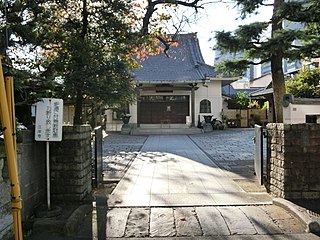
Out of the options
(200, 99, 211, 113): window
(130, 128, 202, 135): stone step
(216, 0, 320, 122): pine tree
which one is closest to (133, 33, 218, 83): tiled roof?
(200, 99, 211, 113): window

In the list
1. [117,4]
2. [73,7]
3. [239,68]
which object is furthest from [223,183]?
[73,7]

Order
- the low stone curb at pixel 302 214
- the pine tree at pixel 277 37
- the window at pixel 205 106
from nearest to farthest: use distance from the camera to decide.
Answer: the low stone curb at pixel 302 214 < the pine tree at pixel 277 37 < the window at pixel 205 106

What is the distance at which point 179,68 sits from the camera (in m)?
25.0

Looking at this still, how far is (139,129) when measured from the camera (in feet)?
75.1

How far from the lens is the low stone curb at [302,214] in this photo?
3777mm

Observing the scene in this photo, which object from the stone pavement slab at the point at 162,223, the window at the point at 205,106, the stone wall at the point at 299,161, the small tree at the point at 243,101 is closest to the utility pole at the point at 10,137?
the stone pavement slab at the point at 162,223

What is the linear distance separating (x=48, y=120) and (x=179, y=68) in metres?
21.2

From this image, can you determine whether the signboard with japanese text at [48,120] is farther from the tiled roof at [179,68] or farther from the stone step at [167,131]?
the tiled roof at [179,68]

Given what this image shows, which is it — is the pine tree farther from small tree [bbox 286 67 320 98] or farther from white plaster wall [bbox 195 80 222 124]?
white plaster wall [bbox 195 80 222 124]

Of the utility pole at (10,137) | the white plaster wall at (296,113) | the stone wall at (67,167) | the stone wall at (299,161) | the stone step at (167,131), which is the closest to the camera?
the utility pole at (10,137)

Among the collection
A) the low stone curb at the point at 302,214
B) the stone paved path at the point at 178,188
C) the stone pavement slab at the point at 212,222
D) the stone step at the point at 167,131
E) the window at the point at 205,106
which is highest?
the window at the point at 205,106

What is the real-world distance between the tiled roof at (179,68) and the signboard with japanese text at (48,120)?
58.5 feet

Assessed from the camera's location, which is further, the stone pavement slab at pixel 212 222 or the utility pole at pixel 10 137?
the stone pavement slab at pixel 212 222

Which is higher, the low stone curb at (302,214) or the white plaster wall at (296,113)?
the white plaster wall at (296,113)
